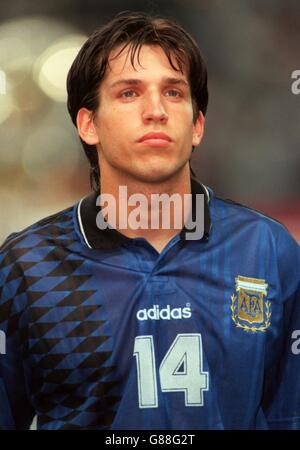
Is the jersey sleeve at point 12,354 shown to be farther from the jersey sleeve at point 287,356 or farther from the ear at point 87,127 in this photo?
the jersey sleeve at point 287,356

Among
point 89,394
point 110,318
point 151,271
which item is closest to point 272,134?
point 151,271

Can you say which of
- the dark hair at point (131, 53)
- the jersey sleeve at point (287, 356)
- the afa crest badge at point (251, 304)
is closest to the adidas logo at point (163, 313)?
the afa crest badge at point (251, 304)

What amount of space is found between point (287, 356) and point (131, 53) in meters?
0.86

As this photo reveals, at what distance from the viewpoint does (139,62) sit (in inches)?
55.9

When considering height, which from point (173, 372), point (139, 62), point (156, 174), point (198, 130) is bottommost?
point (173, 372)

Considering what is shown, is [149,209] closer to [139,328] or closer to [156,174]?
[156,174]

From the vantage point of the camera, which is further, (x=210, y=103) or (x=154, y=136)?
(x=210, y=103)

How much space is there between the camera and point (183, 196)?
152 centimetres

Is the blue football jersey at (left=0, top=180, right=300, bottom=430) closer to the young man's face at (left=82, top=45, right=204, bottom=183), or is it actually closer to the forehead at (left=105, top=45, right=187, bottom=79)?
the young man's face at (left=82, top=45, right=204, bottom=183)

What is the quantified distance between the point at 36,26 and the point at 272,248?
844 mm

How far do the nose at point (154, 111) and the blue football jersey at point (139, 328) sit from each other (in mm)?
277

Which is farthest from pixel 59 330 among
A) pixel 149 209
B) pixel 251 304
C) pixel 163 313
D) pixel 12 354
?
pixel 251 304

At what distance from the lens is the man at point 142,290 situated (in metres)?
1.44

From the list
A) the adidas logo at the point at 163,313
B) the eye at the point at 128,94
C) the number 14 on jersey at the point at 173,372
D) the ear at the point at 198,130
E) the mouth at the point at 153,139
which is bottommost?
the number 14 on jersey at the point at 173,372
